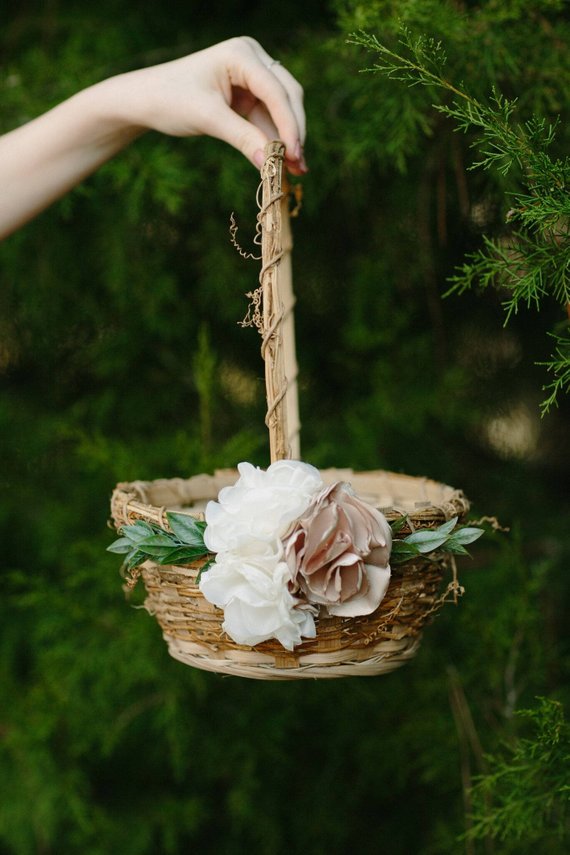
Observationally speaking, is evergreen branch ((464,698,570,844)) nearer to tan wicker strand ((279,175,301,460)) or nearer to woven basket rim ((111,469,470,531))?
woven basket rim ((111,469,470,531))

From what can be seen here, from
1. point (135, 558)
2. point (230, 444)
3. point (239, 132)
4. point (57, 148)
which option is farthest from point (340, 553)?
point (230, 444)

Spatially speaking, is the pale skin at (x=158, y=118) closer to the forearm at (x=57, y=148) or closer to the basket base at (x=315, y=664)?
the forearm at (x=57, y=148)

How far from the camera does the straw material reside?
734 mm

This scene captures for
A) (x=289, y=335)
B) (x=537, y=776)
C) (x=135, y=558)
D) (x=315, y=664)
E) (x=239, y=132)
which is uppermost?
(x=239, y=132)

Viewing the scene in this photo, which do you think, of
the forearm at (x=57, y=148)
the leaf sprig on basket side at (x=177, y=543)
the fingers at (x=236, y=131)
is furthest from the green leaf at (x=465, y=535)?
the forearm at (x=57, y=148)

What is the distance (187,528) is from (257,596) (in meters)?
0.09

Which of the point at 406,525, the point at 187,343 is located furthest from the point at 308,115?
the point at 406,525

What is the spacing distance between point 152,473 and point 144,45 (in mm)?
830

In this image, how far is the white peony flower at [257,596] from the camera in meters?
0.68

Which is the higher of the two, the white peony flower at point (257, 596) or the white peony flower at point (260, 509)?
the white peony flower at point (260, 509)

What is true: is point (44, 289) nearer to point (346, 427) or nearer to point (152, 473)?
point (152, 473)

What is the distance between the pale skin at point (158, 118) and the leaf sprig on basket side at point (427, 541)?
384mm

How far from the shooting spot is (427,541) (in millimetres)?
726

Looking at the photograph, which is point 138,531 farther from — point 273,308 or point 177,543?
point 273,308
